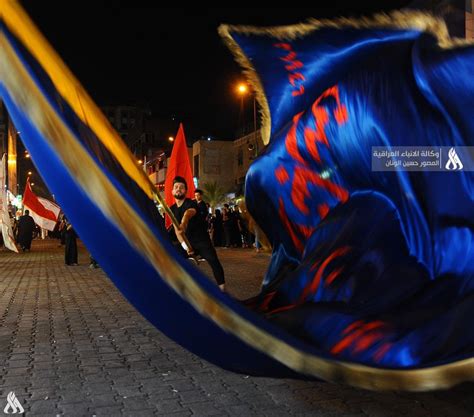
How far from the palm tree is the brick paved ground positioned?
4534 cm

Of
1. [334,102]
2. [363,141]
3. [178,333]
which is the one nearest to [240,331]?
[178,333]

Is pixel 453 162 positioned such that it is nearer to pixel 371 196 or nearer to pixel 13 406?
pixel 371 196

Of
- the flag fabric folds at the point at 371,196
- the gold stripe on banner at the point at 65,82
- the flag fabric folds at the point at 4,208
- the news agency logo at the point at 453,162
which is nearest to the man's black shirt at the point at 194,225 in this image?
the flag fabric folds at the point at 371,196

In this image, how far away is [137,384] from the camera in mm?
3988

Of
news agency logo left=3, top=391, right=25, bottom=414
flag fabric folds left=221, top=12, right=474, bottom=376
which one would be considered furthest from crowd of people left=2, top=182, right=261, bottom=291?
news agency logo left=3, top=391, right=25, bottom=414

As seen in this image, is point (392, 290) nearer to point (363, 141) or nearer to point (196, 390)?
point (363, 141)

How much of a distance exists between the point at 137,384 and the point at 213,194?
161 ft

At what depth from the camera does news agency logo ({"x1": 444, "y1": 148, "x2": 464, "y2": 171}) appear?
11.2 feet

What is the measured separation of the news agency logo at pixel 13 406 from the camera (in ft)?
11.1

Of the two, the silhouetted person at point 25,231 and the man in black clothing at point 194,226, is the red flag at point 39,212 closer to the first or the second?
the silhouetted person at point 25,231

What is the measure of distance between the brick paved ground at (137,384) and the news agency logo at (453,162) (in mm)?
1409

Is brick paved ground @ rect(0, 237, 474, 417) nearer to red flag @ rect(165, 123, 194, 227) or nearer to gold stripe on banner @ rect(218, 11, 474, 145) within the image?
gold stripe on banner @ rect(218, 11, 474, 145)

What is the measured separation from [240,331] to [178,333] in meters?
0.25

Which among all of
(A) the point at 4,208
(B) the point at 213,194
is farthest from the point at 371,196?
(B) the point at 213,194
